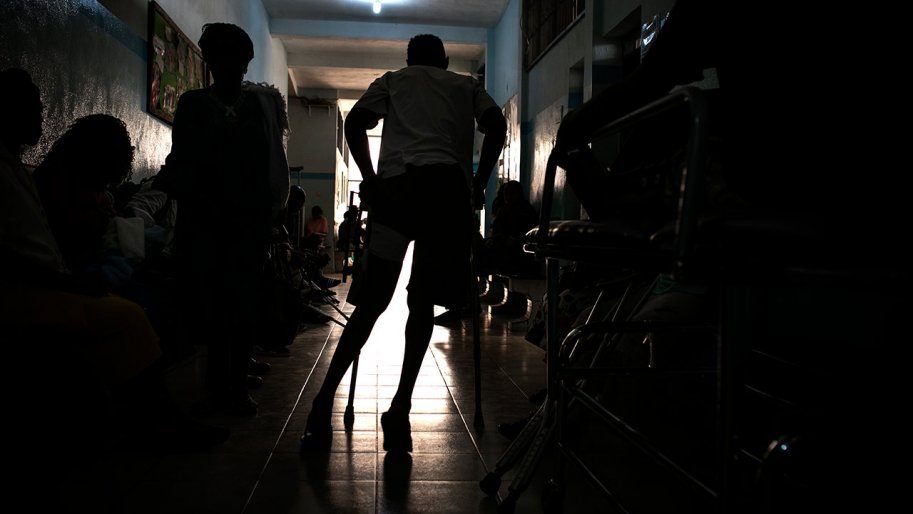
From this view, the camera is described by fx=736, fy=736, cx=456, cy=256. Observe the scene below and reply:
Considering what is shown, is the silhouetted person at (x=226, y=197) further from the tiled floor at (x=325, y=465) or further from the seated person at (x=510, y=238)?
the seated person at (x=510, y=238)

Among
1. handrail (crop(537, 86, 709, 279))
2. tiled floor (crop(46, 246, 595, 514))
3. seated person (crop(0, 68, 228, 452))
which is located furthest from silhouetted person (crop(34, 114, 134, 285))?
handrail (crop(537, 86, 709, 279))

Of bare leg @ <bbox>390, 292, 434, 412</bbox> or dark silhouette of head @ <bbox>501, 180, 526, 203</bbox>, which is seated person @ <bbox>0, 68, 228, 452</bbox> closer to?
bare leg @ <bbox>390, 292, 434, 412</bbox>

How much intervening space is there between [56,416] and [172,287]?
1456 millimetres

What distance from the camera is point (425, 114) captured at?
245 cm

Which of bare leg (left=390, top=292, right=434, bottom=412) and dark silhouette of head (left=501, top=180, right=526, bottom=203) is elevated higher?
dark silhouette of head (left=501, top=180, right=526, bottom=203)

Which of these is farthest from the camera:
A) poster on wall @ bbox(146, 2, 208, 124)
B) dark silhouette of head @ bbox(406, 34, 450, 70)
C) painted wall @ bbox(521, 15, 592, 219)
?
painted wall @ bbox(521, 15, 592, 219)

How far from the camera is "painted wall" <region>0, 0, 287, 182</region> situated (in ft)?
10.1

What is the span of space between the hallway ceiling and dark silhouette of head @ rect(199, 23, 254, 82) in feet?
25.5

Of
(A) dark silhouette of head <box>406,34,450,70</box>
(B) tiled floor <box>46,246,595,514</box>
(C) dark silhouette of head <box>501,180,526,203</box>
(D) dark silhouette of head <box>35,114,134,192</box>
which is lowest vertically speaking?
(B) tiled floor <box>46,246,595,514</box>

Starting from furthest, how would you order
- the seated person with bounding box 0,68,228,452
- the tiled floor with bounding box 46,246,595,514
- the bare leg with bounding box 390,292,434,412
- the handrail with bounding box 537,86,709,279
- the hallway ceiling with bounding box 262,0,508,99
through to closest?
1. the hallway ceiling with bounding box 262,0,508,99
2. the bare leg with bounding box 390,292,434,412
3. the tiled floor with bounding box 46,246,595,514
4. the seated person with bounding box 0,68,228,452
5. the handrail with bounding box 537,86,709,279

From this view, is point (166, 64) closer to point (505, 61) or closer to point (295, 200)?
point (295, 200)

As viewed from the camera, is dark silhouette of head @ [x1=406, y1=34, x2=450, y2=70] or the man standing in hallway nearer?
the man standing in hallway

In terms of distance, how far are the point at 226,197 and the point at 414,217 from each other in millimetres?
781

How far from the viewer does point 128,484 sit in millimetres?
1917
